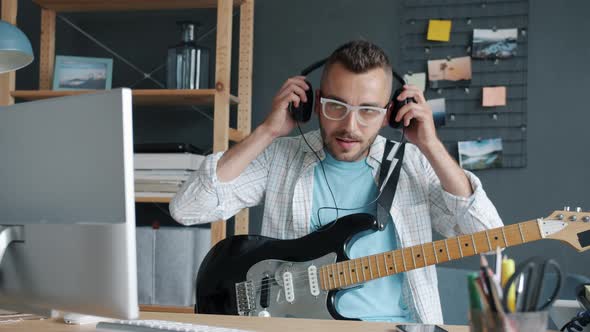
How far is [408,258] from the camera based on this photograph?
5.21ft

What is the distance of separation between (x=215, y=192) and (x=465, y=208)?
65 cm

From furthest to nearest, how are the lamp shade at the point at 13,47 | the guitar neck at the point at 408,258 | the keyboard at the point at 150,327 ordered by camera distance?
1. the lamp shade at the point at 13,47
2. the guitar neck at the point at 408,258
3. the keyboard at the point at 150,327

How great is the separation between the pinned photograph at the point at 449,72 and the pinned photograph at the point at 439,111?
56 millimetres

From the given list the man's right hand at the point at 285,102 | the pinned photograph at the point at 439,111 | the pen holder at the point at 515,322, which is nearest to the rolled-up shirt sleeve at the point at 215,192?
the man's right hand at the point at 285,102

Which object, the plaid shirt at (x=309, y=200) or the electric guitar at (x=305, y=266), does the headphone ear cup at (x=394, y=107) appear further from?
the electric guitar at (x=305, y=266)

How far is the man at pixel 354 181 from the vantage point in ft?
5.67

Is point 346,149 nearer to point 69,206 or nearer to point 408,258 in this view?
point 408,258

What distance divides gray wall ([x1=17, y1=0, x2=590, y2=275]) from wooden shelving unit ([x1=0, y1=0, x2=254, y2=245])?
11 centimetres

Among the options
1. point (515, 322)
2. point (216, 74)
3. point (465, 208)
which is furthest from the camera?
point (216, 74)

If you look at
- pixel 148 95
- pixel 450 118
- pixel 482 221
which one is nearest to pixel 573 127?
pixel 450 118

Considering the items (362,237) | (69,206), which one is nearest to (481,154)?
(362,237)

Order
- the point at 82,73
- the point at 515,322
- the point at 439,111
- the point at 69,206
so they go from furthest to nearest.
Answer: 1. the point at 82,73
2. the point at 439,111
3. the point at 69,206
4. the point at 515,322

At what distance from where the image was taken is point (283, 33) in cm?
277

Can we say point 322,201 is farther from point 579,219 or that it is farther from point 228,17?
point 228,17
